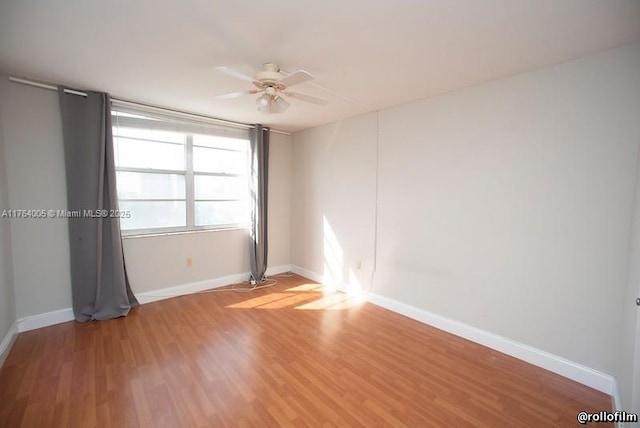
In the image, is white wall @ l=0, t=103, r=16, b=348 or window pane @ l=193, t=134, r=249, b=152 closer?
white wall @ l=0, t=103, r=16, b=348

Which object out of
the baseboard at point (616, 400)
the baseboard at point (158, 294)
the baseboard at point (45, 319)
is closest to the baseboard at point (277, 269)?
the baseboard at point (158, 294)

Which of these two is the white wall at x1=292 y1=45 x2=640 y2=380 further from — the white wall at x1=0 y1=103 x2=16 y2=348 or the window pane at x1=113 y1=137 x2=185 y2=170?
the white wall at x1=0 y1=103 x2=16 y2=348

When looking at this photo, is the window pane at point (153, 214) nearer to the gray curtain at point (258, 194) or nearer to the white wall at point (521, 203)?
the gray curtain at point (258, 194)

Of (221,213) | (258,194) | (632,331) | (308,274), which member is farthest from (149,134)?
(632,331)

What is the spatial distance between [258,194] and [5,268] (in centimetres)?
271

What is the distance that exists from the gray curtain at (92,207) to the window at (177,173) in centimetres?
22

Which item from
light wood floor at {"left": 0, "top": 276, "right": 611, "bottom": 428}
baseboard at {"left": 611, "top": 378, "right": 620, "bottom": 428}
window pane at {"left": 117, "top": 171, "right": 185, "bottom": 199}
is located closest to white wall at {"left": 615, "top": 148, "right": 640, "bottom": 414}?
baseboard at {"left": 611, "top": 378, "right": 620, "bottom": 428}

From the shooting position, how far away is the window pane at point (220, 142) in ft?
12.6

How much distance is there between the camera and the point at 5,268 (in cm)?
245

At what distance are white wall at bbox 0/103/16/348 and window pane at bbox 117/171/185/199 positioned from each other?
2.93ft

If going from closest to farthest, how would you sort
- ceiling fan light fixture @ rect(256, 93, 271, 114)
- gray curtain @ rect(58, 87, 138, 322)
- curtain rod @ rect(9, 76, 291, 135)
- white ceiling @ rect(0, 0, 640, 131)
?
white ceiling @ rect(0, 0, 640, 131)
ceiling fan light fixture @ rect(256, 93, 271, 114)
curtain rod @ rect(9, 76, 291, 135)
gray curtain @ rect(58, 87, 138, 322)

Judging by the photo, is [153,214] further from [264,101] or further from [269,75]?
[269,75]

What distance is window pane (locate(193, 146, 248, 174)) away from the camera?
12.7 feet

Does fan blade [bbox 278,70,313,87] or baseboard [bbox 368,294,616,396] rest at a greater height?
fan blade [bbox 278,70,313,87]
